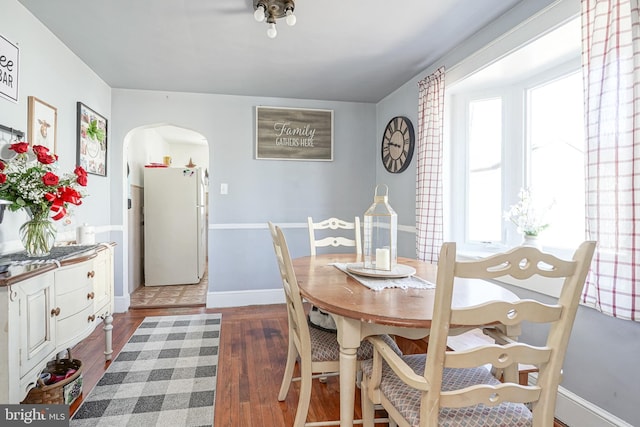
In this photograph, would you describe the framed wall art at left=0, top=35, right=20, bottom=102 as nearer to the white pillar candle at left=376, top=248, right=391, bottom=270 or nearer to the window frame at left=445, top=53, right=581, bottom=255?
the white pillar candle at left=376, top=248, right=391, bottom=270

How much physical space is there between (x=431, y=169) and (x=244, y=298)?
2.45 m

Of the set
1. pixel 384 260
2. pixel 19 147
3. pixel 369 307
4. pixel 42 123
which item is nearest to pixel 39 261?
pixel 19 147

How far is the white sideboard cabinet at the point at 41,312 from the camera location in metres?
1.28

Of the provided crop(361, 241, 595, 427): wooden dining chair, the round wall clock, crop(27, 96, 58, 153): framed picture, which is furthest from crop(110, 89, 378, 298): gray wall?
crop(361, 241, 595, 427): wooden dining chair

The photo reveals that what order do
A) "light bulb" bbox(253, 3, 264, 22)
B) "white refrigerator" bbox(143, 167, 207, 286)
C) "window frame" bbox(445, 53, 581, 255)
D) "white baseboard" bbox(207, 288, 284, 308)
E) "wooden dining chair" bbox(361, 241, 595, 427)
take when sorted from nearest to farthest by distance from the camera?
"wooden dining chair" bbox(361, 241, 595, 427) → "light bulb" bbox(253, 3, 264, 22) → "window frame" bbox(445, 53, 581, 255) → "white baseboard" bbox(207, 288, 284, 308) → "white refrigerator" bbox(143, 167, 207, 286)

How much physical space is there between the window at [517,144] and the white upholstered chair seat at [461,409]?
53.4 inches

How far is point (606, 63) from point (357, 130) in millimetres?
2746

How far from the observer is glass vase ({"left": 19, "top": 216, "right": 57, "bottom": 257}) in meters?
1.71

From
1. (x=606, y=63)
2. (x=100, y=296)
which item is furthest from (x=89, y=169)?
(x=606, y=63)

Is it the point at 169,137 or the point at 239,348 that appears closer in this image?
the point at 239,348

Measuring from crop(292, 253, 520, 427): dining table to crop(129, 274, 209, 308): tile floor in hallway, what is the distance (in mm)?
2697

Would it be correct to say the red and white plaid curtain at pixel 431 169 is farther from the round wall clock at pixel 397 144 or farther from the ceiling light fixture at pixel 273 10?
the ceiling light fixture at pixel 273 10

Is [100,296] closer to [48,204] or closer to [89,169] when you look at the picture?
[48,204]

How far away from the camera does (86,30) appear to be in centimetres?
232
